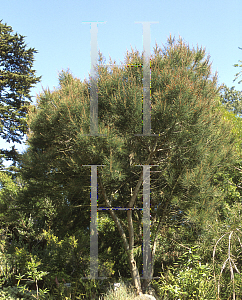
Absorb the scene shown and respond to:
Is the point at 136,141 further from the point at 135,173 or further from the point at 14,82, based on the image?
the point at 14,82

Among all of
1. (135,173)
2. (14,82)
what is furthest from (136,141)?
(14,82)

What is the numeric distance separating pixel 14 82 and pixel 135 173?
1126 cm

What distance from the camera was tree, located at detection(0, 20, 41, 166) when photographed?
1360cm

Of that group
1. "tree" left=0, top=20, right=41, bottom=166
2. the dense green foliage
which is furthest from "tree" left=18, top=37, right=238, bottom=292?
"tree" left=0, top=20, right=41, bottom=166

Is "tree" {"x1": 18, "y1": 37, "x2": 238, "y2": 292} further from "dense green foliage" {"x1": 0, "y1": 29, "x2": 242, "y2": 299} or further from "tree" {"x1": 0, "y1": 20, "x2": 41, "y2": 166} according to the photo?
"tree" {"x1": 0, "y1": 20, "x2": 41, "y2": 166}

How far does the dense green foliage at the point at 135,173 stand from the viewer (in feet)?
15.8

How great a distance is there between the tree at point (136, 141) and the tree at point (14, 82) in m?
7.86

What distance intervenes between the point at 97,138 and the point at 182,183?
195 centimetres

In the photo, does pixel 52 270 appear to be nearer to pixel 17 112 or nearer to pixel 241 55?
pixel 241 55

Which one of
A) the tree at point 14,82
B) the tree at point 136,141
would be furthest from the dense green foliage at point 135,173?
the tree at point 14,82

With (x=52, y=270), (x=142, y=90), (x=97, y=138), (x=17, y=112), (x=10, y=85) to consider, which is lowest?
(x=52, y=270)

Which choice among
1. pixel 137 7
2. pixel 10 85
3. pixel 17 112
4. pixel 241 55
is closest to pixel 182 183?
pixel 137 7

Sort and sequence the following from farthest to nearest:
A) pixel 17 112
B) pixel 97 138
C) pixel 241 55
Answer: pixel 17 112 < pixel 241 55 < pixel 97 138

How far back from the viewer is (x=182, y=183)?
5.18 m
